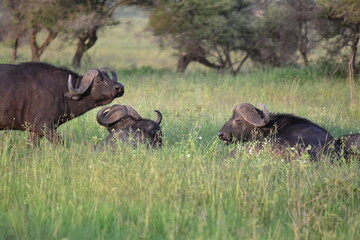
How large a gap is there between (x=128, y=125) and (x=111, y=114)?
0.28 metres

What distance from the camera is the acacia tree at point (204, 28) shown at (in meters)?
20.7

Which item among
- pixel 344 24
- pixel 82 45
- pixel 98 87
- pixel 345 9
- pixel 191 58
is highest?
pixel 345 9

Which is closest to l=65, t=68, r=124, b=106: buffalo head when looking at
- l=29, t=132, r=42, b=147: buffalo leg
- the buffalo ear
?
l=29, t=132, r=42, b=147: buffalo leg

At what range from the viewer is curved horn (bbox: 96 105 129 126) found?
859cm

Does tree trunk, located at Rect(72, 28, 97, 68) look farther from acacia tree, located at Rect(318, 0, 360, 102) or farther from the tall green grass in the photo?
the tall green grass

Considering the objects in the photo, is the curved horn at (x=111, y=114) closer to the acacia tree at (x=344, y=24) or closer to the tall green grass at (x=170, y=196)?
the tall green grass at (x=170, y=196)

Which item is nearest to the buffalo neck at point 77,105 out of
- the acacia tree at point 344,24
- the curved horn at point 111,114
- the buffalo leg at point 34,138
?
the curved horn at point 111,114

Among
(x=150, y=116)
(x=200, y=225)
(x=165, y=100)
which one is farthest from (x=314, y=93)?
(x=200, y=225)

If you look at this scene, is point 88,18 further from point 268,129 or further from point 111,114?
point 268,129

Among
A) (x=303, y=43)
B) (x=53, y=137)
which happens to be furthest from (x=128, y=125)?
(x=303, y=43)

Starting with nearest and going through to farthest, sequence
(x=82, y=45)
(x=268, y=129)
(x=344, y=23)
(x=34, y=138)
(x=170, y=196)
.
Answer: (x=170, y=196), (x=34, y=138), (x=268, y=129), (x=344, y=23), (x=82, y=45)

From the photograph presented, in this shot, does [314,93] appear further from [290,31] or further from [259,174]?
[259,174]

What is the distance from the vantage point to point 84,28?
65.5ft

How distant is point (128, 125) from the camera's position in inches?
336
